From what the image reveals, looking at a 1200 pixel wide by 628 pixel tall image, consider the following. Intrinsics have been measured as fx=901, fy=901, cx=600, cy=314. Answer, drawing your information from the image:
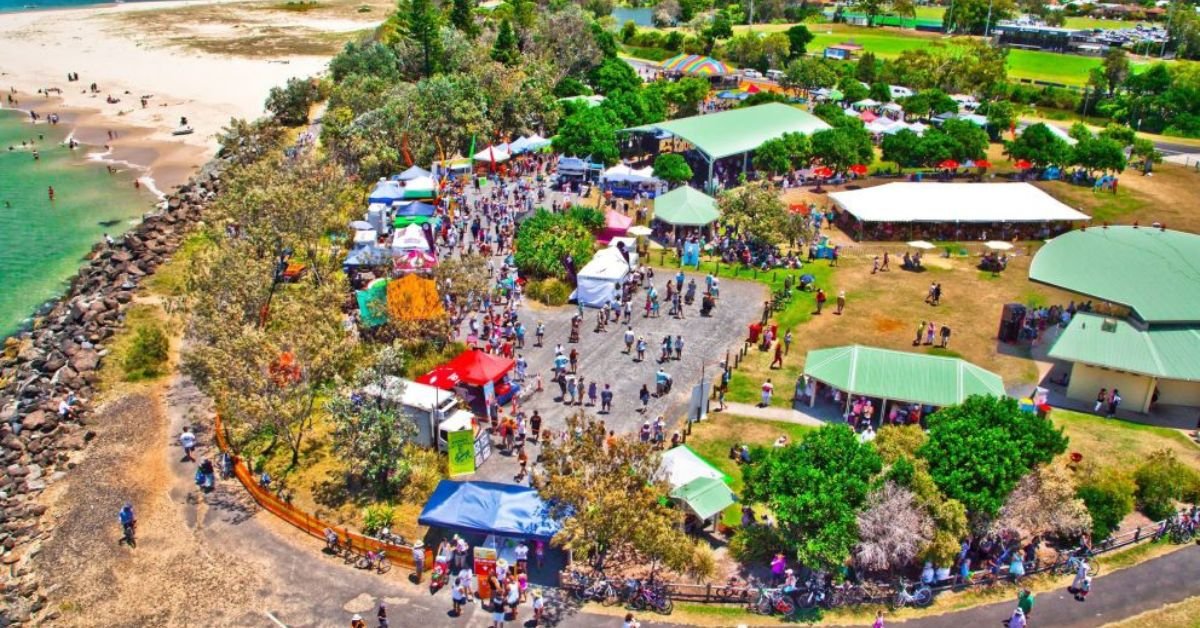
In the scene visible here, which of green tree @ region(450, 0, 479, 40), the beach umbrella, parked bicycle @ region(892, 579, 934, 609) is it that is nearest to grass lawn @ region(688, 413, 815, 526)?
parked bicycle @ region(892, 579, 934, 609)

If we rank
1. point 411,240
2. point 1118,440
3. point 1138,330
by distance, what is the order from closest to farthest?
point 1118,440 < point 1138,330 < point 411,240

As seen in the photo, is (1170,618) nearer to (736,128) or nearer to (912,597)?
(912,597)

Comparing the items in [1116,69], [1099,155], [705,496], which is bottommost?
[705,496]

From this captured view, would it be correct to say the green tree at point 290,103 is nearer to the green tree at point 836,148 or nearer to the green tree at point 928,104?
the green tree at point 836,148

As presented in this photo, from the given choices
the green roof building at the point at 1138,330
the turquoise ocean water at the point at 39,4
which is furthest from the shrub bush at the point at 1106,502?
the turquoise ocean water at the point at 39,4

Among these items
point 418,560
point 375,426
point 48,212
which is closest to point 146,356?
point 375,426
